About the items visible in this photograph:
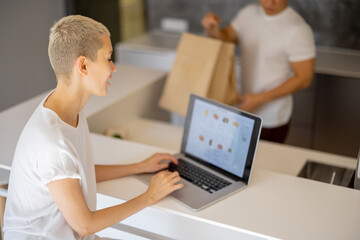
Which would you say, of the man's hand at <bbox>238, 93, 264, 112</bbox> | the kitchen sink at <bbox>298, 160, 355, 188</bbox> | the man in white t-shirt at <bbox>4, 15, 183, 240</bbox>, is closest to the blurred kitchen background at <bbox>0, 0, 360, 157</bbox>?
the man's hand at <bbox>238, 93, 264, 112</bbox>

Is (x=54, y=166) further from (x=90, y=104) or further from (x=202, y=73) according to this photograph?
(x=202, y=73)

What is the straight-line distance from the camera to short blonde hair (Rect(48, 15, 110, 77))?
4.24 ft

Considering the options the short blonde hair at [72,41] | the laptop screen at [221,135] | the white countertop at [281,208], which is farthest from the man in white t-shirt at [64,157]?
the laptop screen at [221,135]

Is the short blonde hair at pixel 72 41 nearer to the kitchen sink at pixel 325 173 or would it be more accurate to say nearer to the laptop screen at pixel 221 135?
the laptop screen at pixel 221 135

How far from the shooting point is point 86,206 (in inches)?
51.9

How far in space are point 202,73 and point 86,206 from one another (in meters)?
1.22

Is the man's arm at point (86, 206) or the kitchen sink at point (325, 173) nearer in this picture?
the man's arm at point (86, 206)

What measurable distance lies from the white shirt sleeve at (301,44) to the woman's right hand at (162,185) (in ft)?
3.34

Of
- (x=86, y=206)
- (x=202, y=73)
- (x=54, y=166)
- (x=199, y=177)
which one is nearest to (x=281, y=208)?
(x=199, y=177)

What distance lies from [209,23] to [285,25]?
1.36ft

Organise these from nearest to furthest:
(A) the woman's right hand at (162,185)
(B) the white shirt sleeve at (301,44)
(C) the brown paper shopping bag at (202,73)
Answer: (A) the woman's right hand at (162,185)
(B) the white shirt sleeve at (301,44)
(C) the brown paper shopping bag at (202,73)

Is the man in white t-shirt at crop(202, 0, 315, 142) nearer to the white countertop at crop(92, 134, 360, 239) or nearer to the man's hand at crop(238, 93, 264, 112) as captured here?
the man's hand at crop(238, 93, 264, 112)

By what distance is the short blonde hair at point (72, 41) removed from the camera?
1291 mm

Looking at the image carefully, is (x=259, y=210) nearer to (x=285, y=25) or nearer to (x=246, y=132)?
(x=246, y=132)
